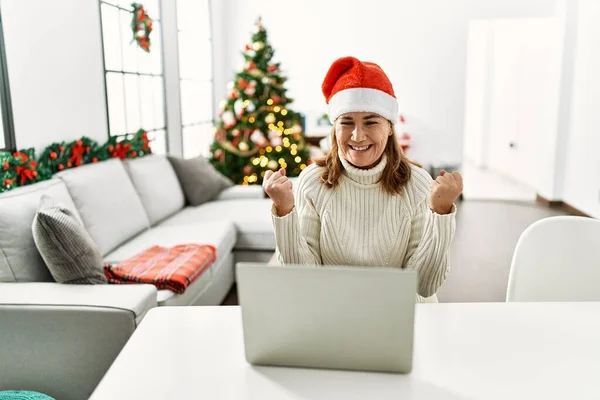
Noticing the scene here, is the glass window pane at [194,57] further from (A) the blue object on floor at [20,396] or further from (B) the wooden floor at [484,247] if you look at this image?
(A) the blue object on floor at [20,396]

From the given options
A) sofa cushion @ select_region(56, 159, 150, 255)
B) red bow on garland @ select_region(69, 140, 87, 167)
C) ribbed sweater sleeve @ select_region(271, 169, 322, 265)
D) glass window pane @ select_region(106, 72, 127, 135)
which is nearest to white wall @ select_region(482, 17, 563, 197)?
glass window pane @ select_region(106, 72, 127, 135)

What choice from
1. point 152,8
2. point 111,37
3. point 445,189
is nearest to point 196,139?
point 152,8

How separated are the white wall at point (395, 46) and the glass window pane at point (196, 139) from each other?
524mm

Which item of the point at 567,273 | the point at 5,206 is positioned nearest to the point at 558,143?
the point at 567,273

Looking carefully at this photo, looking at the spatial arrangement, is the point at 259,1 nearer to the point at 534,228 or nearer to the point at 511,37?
the point at 511,37

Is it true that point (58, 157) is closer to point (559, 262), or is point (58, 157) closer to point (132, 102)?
point (132, 102)

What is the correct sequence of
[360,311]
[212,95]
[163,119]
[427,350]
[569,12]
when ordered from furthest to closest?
1. [212,95]
2. [569,12]
3. [163,119]
4. [427,350]
5. [360,311]

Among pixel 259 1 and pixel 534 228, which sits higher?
pixel 259 1

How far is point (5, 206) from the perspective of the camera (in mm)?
2342

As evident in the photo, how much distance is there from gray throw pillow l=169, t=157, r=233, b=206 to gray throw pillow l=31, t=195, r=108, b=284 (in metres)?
2.08

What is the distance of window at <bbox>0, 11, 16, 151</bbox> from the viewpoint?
276 cm

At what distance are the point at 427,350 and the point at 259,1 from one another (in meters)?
6.35

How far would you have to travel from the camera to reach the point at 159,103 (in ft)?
17.1

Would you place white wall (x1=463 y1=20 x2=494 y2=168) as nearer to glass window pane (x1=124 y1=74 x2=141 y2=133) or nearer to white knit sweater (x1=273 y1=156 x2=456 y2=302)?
glass window pane (x1=124 y1=74 x2=141 y2=133)
